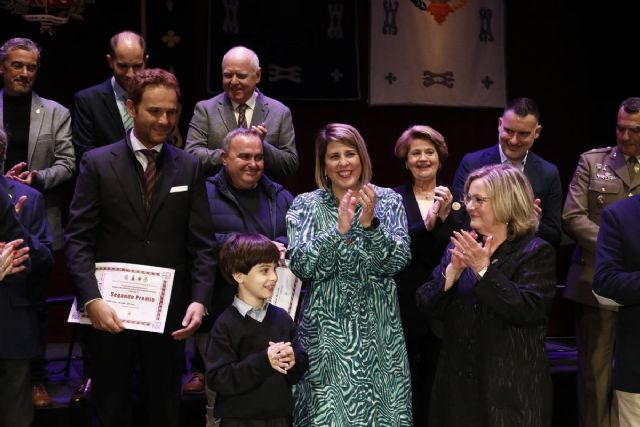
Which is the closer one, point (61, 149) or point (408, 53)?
point (61, 149)

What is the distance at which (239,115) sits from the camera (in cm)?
524

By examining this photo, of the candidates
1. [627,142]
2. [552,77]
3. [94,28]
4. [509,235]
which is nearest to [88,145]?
[94,28]

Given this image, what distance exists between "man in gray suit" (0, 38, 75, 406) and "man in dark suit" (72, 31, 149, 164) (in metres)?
0.09

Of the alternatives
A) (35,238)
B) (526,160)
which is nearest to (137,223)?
(35,238)

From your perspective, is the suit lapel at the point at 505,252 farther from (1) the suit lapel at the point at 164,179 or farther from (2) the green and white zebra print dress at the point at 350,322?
(1) the suit lapel at the point at 164,179

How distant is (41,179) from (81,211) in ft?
2.91

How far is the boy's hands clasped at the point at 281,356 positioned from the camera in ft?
12.0

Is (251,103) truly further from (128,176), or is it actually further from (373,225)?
(373,225)

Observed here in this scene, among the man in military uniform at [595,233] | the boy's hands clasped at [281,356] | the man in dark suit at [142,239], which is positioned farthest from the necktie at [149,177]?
the man in military uniform at [595,233]

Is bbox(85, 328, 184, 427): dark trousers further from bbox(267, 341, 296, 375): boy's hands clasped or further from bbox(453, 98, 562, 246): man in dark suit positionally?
bbox(453, 98, 562, 246): man in dark suit

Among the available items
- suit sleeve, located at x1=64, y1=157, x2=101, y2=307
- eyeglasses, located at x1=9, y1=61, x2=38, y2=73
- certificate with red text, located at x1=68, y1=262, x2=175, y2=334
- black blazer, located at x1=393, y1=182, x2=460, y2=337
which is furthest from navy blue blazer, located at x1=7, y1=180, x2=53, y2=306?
black blazer, located at x1=393, y1=182, x2=460, y2=337

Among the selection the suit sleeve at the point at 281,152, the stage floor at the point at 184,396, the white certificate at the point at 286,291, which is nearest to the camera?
the white certificate at the point at 286,291

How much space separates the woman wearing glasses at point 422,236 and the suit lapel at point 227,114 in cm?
94

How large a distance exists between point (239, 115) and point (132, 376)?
1704 millimetres
